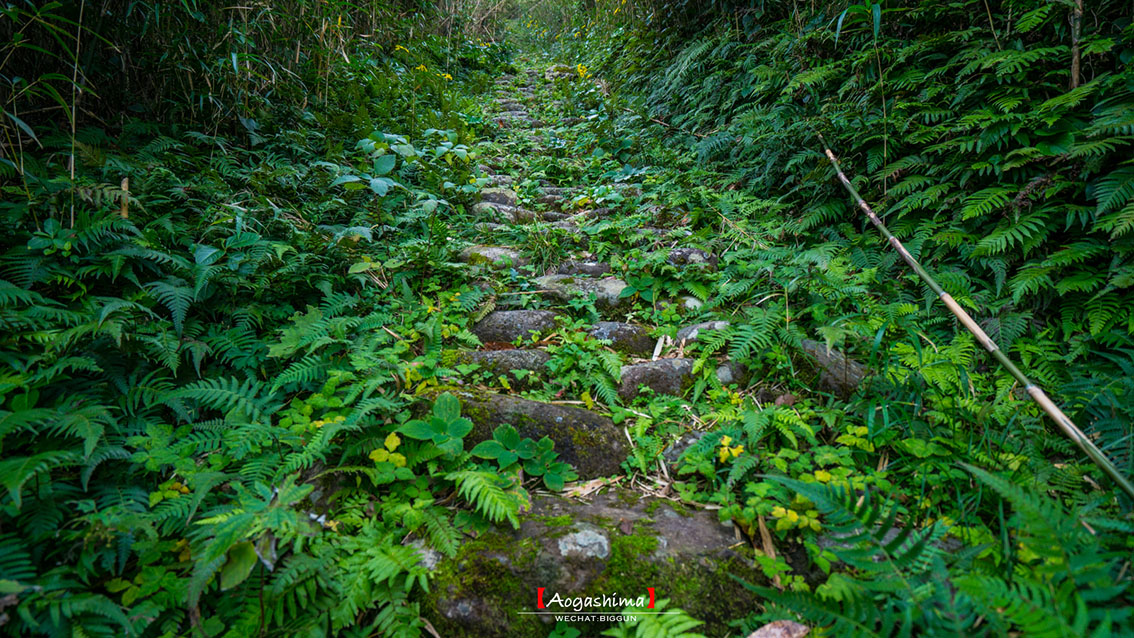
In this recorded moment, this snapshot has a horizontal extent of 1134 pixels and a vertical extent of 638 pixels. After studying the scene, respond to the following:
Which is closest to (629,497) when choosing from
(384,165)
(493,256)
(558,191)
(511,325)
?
(511,325)

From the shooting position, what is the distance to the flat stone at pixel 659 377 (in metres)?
2.15

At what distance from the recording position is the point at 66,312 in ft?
5.73

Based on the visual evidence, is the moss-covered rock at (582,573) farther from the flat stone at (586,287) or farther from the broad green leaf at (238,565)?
the flat stone at (586,287)

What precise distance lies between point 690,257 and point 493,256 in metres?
1.32

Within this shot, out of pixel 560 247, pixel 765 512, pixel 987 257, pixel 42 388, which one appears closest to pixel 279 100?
pixel 560 247

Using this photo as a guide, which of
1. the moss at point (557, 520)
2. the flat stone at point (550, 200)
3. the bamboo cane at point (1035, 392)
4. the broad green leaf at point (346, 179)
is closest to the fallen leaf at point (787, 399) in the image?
the bamboo cane at point (1035, 392)

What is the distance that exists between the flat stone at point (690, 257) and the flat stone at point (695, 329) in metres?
0.58

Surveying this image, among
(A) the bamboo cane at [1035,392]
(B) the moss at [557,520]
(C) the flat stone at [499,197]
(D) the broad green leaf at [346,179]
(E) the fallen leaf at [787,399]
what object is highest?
(A) the bamboo cane at [1035,392]

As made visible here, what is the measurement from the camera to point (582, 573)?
1416 mm

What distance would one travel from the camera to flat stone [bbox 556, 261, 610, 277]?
3.10m

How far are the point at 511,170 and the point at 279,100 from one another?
2.19 m

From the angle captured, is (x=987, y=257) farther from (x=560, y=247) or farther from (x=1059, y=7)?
(x=560, y=247)

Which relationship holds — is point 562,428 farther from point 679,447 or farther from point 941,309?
point 941,309

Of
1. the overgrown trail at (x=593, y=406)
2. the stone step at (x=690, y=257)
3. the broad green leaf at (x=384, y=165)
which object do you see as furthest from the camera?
the broad green leaf at (x=384, y=165)
